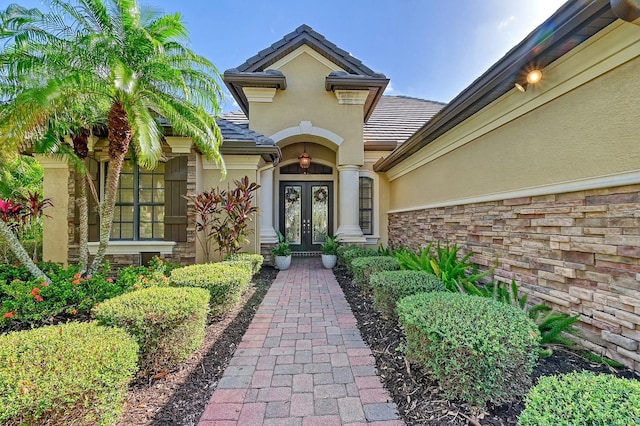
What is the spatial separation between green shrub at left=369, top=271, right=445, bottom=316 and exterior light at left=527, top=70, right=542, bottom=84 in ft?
8.69

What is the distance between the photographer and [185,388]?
267 centimetres

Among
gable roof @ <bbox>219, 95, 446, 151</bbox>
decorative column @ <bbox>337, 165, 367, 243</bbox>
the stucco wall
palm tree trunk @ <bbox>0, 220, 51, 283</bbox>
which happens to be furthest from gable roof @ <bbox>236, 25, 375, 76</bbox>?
palm tree trunk @ <bbox>0, 220, 51, 283</bbox>

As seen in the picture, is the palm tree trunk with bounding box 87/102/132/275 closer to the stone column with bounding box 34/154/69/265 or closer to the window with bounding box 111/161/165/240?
the window with bounding box 111/161/165/240

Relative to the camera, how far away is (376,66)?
9.48 metres

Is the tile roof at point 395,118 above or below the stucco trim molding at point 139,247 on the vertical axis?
above

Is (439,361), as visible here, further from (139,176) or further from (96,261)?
(139,176)

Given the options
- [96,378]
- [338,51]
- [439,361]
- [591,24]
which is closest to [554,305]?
[439,361]


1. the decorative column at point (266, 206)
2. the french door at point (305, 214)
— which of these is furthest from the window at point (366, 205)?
the decorative column at point (266, 206)

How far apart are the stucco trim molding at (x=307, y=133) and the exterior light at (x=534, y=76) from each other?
6023mm

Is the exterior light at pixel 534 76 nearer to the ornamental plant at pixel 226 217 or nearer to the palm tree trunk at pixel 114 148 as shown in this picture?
A: the ornamental plant at pixel 226 217

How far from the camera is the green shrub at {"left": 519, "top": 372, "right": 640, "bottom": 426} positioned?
1.39m

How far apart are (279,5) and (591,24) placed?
890cm

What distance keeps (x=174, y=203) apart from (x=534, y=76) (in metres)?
6.94

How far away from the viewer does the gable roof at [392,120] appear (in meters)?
10.2
